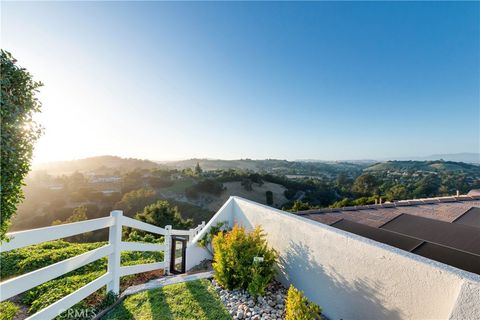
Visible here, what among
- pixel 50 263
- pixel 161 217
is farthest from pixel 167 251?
pixel 161 217

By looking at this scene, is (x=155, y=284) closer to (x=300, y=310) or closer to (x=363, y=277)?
(x=300, y=310)

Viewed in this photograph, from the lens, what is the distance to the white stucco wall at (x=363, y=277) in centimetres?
184

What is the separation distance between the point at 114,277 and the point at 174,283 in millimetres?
912

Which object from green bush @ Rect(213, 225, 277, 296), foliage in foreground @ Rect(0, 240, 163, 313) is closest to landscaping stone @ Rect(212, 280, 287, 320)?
green bush @ Rect(213, 225, 277, 296)

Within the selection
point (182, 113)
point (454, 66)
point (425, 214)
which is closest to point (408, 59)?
point (454, 66)

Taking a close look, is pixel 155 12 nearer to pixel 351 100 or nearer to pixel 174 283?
pixel 174 283

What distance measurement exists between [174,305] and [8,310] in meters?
2.03

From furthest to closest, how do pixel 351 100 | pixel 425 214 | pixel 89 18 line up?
pixel 351 100 → pixel 89 18 → pixel 425 214

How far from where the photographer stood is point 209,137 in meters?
23.0

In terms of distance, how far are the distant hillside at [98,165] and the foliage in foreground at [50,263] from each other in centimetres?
3915

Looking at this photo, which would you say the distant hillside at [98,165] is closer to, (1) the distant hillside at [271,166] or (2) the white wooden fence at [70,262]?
(1) the distant hillside at [271,166]

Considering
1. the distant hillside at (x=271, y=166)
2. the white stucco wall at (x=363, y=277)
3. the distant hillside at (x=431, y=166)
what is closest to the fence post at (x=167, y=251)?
the white stucco wall at (x=363, y=277)

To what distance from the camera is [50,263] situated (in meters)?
4.56

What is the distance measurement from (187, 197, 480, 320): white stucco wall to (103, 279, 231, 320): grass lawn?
4.18ft
